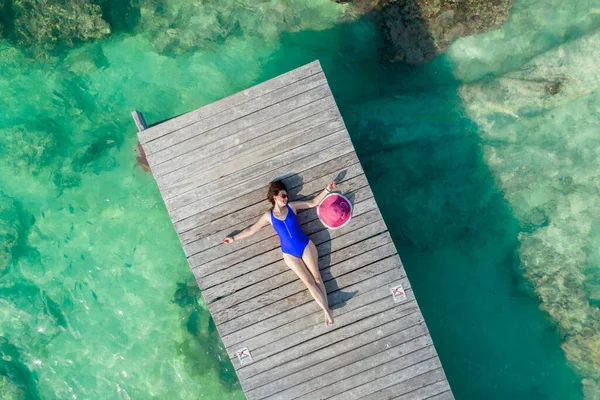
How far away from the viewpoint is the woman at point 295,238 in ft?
19.2

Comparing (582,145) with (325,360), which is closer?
(325,360)

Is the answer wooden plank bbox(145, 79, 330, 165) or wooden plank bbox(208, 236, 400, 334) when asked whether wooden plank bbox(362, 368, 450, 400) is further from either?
wooden plank bbox(145, 79, 330, 165)

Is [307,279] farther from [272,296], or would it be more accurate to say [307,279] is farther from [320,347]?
[320,347]

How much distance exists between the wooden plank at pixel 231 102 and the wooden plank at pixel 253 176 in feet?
3.16

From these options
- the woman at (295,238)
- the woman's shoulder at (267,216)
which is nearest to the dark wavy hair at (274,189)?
the woman at (295,238)

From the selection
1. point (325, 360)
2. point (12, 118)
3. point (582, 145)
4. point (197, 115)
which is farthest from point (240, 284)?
point (582, 145)

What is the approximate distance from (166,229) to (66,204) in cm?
197

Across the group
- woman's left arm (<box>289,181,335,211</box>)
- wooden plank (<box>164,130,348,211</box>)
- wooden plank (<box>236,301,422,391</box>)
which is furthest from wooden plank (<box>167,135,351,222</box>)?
wooden plank (<box>236,301,422,391</box>)

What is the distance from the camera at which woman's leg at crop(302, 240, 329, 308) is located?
5.91 metres

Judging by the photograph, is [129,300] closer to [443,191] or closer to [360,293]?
[360,293]

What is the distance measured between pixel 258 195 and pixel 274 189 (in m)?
0.41

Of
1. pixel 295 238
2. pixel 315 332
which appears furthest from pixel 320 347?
pixel 295 238

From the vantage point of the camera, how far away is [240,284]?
6184 mm

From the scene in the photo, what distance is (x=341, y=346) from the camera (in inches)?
240
